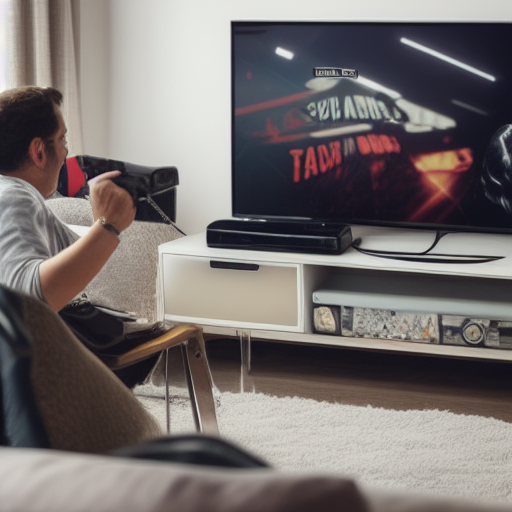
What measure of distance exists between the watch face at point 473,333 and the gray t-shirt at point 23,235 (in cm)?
156

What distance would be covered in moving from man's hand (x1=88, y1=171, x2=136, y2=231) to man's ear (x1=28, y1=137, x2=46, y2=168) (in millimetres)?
138

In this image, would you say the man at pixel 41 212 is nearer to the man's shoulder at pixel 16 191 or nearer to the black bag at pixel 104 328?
the man's shoulder at pixel 16 191

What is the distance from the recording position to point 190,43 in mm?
3707

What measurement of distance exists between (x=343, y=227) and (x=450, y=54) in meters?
0.73

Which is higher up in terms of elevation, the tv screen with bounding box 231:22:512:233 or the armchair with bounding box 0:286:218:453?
the tv screen with bounding box 231:22:512:233

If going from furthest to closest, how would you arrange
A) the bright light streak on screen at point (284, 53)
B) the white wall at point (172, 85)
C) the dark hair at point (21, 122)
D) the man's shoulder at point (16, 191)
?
the white wall at point (172, 85) → the bright light streak on screen at point (284, 53) → the dark hair at point (21, 122) → the man's shoulder at point (16, 191)

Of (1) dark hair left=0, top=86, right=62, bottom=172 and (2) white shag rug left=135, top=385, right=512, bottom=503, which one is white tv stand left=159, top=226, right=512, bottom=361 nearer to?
(2) white shag rug left=135, top=385, right=512, bottom=503

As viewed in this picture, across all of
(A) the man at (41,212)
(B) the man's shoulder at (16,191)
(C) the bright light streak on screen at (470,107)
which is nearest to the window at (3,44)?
(A) the man at (41,212)

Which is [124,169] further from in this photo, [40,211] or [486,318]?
[486,318]

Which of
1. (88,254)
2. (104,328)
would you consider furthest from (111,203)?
(104,328)

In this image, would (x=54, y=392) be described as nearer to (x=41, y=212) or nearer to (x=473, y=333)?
(x=41, y=212)

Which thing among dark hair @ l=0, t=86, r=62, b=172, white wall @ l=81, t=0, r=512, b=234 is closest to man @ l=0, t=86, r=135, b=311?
dark hair @ l=0, t=86, r=62, b=172

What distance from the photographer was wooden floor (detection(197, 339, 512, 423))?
3.02 meters

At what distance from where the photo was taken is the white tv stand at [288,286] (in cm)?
300
